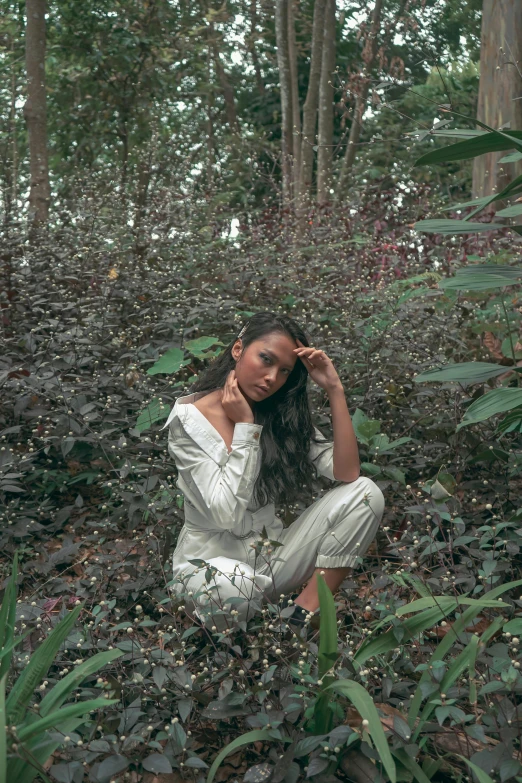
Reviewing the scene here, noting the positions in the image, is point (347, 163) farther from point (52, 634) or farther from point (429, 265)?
point (52, 634)

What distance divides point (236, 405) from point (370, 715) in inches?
47.8

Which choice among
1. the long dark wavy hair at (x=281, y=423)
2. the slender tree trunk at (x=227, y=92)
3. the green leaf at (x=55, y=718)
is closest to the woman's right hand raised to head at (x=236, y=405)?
the long dark wavy hair at (x=281, y=423)

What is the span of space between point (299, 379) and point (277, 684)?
1.21 metres

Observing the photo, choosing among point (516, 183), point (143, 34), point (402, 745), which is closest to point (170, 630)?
point (402, 745)

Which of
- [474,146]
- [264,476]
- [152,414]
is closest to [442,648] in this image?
[264,476]

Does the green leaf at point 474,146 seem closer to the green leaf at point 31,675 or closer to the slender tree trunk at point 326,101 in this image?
the green leaf at point 31,675

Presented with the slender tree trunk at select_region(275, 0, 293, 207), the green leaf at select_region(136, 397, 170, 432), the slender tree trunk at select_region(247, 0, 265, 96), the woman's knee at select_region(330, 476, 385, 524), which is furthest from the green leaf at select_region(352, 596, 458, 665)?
the slender tree trunk at select_region(247, 0, 265, 96)

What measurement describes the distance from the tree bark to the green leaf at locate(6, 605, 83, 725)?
533cm

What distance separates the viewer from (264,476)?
3.13 m

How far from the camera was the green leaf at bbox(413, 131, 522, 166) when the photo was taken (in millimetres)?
2869

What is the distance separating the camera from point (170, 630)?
9.27 ft

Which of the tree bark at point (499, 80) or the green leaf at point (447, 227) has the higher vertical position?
the tree bark at point (499, 80)

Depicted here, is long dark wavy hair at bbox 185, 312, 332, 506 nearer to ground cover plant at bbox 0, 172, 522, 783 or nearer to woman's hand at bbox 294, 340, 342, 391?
woman's hand at bbox 294, 340, 342, 391

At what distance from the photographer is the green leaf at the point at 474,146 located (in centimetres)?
287
